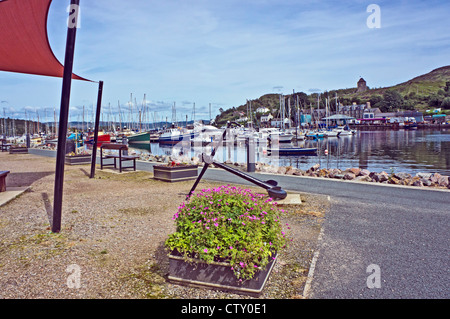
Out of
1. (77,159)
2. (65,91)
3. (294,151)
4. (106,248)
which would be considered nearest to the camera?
(106,248)

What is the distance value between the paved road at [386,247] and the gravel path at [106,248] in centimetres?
29

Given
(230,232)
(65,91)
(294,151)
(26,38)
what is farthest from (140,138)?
(230,232)

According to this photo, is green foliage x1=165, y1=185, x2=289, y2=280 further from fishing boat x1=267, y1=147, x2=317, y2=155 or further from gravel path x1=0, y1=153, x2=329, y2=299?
fishing boat x1=267, y1=147, x2=317, y2=155

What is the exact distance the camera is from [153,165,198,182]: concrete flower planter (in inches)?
413

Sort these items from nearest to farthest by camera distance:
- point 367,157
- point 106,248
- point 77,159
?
point 106,248
point 77,159
point 367,157

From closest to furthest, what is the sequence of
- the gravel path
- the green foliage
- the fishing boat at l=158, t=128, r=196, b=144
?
1. the green foliage
2. the gravel path
3. the fishing boat at l=158, t=128, r=196, b=144

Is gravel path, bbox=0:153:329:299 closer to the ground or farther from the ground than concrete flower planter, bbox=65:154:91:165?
closer to the ground

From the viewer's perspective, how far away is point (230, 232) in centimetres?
343

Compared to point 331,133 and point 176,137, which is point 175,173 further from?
point 331,133

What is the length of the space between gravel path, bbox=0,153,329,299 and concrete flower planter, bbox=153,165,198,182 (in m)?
1.75

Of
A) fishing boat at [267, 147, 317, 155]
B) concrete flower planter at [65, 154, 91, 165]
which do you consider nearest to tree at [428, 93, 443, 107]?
fishing boat at [267, 147, 317, 155]

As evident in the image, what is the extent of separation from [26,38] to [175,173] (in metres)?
5.20
